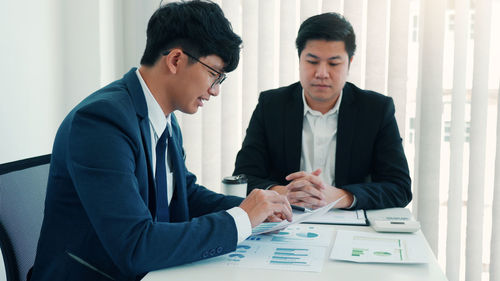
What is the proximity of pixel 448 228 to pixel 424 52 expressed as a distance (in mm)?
895

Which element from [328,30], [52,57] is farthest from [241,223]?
[52,57]

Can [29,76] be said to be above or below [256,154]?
above

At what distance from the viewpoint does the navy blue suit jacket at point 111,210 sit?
1107mm

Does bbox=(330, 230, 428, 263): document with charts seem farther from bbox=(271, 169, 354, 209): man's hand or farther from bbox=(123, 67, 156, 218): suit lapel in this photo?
bbox=(123, 67, 156, 218): suit lapel

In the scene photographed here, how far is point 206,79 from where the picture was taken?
140cm

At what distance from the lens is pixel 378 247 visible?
1306 mm

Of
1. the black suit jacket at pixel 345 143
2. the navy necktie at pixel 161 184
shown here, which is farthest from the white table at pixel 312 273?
the black suit jacket at pixel 345 143

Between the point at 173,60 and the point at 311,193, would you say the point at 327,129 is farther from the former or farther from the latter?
the point at 173,60

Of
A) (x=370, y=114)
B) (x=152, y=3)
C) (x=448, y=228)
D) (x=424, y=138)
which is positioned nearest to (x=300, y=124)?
(x=370, y=114)

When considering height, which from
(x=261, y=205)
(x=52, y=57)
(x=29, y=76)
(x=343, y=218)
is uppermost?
(x=52, y=57)

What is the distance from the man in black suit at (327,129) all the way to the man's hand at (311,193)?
0.82 feet

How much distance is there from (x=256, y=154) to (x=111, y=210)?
111 centimetres

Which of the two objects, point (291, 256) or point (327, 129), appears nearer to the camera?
point (291, 256)

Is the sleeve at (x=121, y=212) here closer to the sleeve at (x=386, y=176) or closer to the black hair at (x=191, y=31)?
the black hair at (x=191, y=31)
